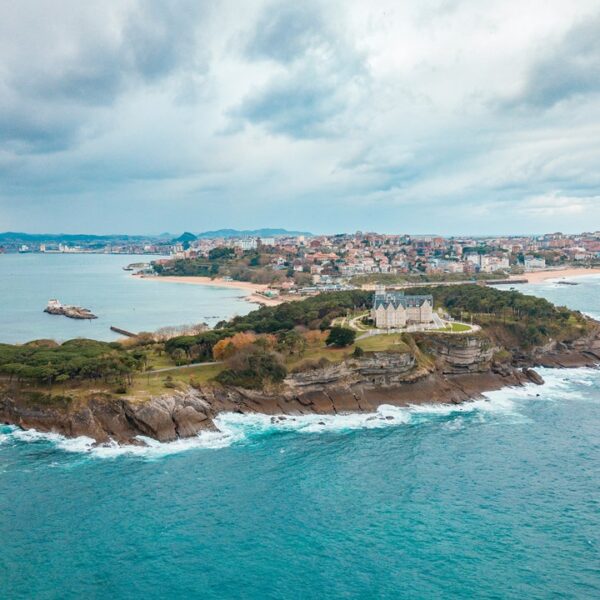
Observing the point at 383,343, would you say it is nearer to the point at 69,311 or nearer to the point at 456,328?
the point at 456,328

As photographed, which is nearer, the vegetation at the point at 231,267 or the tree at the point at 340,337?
the tree at the point at 340,337

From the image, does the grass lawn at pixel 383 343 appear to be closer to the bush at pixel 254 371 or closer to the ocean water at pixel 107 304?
the bush at pixel 254 371

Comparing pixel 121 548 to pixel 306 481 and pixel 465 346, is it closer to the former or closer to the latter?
pixel 306 481

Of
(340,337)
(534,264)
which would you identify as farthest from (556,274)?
(340,337)

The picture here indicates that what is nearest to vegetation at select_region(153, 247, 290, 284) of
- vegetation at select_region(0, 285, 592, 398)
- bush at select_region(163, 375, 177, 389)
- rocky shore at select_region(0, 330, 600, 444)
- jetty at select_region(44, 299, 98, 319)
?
jetty at select_region(44, 299, 98, 319)

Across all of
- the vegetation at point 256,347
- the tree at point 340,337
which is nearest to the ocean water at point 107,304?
the vegetation at point 256,347

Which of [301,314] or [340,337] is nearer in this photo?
[340,337]
